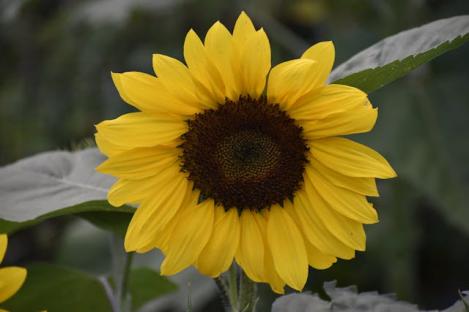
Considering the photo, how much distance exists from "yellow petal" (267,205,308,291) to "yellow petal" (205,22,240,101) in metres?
0.14

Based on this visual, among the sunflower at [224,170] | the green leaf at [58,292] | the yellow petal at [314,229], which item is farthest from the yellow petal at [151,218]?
the green leaf at [58,292]

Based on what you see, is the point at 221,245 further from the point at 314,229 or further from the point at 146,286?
the point at 146,286

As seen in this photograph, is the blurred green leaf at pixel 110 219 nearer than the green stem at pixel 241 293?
No

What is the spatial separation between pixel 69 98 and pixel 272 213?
195 centimetres

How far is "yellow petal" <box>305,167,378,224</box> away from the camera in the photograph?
744mm

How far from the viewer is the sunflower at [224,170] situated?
2.43ft

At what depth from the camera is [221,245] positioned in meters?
0.76

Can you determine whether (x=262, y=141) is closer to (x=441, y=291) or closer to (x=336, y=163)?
(x=336, y=163)

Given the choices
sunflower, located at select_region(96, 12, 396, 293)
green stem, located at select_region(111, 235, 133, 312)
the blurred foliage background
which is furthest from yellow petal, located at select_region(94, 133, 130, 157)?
the blurred foliage background

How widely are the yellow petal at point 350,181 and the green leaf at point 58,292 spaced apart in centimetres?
34

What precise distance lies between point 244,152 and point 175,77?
0.13m

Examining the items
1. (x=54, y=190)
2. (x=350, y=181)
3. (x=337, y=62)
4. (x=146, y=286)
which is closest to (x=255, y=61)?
(x=350, y=181)

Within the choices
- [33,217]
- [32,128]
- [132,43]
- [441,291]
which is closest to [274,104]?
[33,217]

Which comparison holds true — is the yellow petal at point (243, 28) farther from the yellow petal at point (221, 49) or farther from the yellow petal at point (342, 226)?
the yellow petal at point (342, 226)
